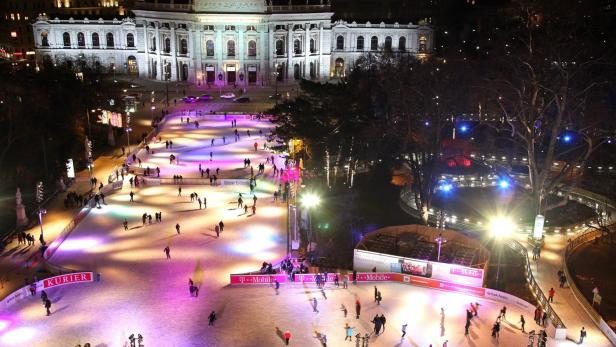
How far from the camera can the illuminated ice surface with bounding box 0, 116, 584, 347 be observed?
3042 cm

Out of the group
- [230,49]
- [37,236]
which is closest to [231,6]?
[230,49]

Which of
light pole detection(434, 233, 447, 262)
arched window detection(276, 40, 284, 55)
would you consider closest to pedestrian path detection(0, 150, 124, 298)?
light pole detection(434, 233, 447, 262)

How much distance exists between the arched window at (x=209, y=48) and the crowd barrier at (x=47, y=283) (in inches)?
3089

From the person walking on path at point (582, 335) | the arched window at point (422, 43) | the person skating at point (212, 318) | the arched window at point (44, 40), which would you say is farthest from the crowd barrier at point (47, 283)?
the arched window at point (422, 43)

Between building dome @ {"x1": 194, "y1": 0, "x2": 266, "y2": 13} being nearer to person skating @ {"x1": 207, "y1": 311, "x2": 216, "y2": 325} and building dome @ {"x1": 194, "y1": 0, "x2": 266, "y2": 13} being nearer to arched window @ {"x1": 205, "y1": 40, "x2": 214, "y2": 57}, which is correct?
arched window @ {"x1": 205, "y1": 40, "x2": 214, "y2": 57}

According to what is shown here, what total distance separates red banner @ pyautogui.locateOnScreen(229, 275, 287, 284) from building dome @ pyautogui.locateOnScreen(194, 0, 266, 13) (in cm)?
7958

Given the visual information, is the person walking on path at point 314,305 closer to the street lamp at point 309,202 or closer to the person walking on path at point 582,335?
the street lamp at point 309,202

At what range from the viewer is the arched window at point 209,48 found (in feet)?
357

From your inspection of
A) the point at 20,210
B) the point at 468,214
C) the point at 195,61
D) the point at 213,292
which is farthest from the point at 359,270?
the point at 195,61

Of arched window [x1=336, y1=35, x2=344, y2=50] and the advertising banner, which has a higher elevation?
arched window [x1=336, y1=35, x2=344, y2=50]

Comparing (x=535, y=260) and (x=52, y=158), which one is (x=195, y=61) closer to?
(x=52, y=158)

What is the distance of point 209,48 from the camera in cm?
10906

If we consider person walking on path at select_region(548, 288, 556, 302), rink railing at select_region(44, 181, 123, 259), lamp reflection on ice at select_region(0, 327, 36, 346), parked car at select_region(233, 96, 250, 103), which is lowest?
lamp reflection on ice at select_region(0, 327, 36, 346)

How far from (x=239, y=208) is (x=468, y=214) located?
20.2m
